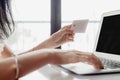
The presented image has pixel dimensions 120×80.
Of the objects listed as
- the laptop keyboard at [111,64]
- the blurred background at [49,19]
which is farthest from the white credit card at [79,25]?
the blurred background at [49,19]

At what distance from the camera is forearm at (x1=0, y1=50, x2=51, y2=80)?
616 mm

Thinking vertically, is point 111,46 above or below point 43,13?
below

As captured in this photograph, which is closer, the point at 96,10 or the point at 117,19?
the point at 117,19

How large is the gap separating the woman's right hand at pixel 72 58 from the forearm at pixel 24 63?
0.15 feet

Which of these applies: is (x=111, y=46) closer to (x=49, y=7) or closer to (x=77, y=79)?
(x=77, y=79)

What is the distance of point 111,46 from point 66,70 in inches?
13.1

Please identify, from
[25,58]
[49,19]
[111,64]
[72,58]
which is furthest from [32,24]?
[25,58]

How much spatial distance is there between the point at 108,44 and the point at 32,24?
0.98m

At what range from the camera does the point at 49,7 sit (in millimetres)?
1878

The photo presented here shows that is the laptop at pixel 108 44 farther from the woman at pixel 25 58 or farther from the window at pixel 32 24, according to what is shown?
the window at pixel 32 24

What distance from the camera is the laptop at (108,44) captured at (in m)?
1.03

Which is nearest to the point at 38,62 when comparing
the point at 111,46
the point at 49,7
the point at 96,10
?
the point at 111,46

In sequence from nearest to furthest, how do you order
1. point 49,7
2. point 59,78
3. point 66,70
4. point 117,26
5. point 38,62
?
point 38,62
point 59,78
point 66,70
point 117,26
point 49,7

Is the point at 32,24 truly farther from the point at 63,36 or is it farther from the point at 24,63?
the point at 24,63
